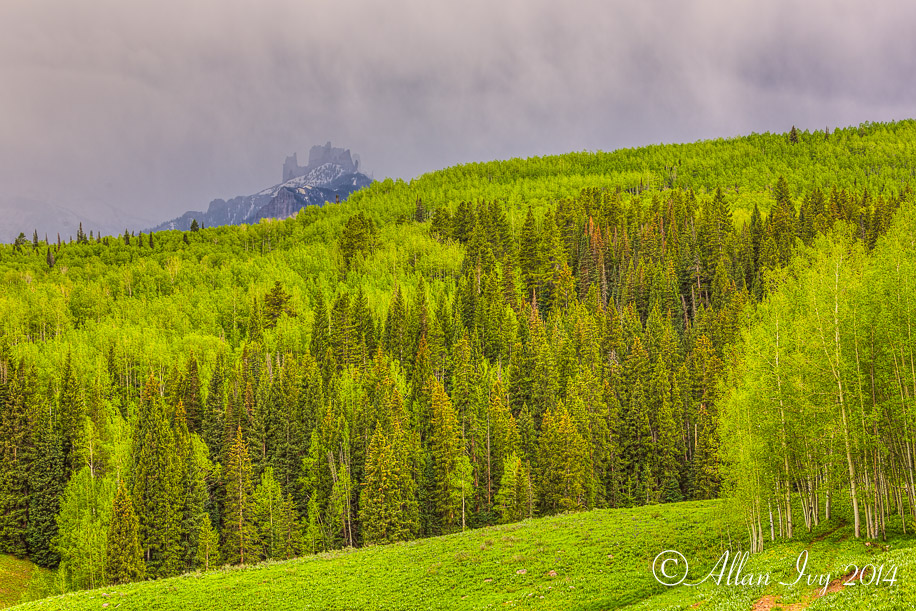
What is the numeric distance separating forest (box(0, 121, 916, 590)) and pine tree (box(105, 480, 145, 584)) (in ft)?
0.91

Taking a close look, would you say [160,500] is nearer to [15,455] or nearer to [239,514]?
[239,514]

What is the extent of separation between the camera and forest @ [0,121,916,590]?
34531mm

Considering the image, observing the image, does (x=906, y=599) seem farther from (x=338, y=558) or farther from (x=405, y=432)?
(x=405, y=432)

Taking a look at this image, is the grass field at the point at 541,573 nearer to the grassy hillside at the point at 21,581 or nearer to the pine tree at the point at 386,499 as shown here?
the pine tree at the point at 386,499

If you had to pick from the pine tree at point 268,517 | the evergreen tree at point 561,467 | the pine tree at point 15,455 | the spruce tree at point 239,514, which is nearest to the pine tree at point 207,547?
the spruce tree at point 239,514

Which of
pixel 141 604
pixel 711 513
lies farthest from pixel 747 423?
pixel 141 604

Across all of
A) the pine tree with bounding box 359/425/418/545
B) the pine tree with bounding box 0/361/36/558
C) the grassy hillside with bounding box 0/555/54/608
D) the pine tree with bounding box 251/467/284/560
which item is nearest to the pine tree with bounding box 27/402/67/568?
the pine tree with bounding box 0/361/36/558

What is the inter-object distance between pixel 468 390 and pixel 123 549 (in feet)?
169

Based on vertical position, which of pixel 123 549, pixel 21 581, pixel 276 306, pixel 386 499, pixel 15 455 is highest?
pixel 276 306

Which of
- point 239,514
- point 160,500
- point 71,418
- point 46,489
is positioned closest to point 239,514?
point 239,514

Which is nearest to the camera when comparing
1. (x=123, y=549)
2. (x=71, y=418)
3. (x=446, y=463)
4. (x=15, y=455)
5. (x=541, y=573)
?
(x=541, y=573)

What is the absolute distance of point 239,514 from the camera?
76.2 m

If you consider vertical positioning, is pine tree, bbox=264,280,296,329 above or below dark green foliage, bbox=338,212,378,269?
below

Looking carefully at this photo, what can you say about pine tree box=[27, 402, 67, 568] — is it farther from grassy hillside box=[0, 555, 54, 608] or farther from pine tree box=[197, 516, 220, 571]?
pine tree box=[197, 516, 220, 571]
